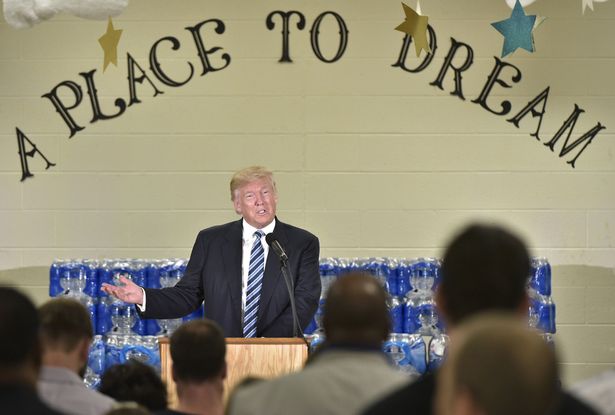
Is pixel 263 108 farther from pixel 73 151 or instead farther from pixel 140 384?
pixel 140 384

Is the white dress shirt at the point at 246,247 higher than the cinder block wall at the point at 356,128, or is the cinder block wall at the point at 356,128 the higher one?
the cinder block wall at the point at 356,128

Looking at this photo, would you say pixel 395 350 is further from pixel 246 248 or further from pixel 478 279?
pixel 478 279

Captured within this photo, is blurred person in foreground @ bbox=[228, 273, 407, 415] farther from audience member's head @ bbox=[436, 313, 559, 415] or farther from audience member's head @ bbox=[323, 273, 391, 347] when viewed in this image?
audience member's head @ bbox=[436, 313, 559, 415]

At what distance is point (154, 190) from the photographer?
26.5 ft

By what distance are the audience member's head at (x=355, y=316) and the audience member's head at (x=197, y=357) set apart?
1.99 ft

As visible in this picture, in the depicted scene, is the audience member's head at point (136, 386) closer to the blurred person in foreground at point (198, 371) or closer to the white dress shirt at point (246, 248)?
the blurred person in foreground at point (198, 371)

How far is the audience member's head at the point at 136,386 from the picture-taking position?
356cm

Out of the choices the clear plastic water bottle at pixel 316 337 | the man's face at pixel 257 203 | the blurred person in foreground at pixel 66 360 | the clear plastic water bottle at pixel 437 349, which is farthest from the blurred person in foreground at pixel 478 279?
the clear plastic water bottle at pixel 437 349

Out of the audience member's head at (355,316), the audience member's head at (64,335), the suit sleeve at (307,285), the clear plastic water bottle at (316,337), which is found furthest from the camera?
the clear plastic water bottle at (316,337)

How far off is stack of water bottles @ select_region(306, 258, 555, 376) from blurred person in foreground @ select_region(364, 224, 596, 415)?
4.40 m

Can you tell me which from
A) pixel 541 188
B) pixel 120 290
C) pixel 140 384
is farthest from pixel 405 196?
pixel 140 384

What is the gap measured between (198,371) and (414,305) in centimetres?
376

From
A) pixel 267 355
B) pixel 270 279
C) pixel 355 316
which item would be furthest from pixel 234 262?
pixel 355 316

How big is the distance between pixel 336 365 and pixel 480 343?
905mm
